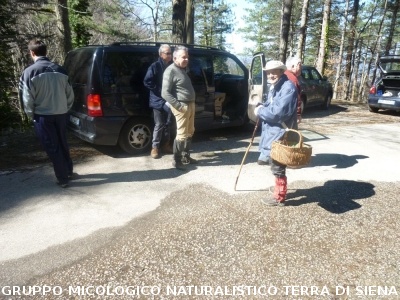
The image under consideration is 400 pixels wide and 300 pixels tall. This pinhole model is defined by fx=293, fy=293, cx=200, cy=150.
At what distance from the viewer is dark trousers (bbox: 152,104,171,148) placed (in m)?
5.08

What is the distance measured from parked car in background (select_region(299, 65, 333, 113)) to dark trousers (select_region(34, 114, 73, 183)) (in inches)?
320

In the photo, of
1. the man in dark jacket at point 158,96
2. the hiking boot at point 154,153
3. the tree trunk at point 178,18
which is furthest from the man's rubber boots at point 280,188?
the tree trunk at point 178,18

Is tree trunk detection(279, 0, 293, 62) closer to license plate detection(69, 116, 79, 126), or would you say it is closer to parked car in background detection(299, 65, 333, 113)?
parked car in background detection(299, 65, 333, 113)

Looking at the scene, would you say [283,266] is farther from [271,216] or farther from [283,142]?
[283,142]

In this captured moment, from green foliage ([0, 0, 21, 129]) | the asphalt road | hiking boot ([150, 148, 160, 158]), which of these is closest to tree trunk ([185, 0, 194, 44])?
green foliage ([0, 0, 21, 129])

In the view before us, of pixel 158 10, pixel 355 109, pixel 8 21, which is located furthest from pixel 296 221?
pixel 158 10

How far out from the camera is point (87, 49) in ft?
16.8

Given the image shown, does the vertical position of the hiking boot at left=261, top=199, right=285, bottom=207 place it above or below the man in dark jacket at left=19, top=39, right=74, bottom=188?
below

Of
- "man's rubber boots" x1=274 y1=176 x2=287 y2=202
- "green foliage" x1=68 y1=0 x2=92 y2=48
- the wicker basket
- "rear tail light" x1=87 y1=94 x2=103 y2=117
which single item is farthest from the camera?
"green foliage" x1=68 y1=0 x2=92 y2=48

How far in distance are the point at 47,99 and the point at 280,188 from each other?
317 cm

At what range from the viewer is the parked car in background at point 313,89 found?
10.3m

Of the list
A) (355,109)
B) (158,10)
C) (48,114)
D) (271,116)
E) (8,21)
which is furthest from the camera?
(158,10)

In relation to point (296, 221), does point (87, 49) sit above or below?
above

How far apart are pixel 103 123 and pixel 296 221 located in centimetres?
341
